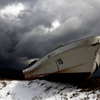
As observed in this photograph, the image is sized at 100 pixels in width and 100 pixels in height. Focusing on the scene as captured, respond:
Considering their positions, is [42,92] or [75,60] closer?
[42,92]

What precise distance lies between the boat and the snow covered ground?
33.8 inches

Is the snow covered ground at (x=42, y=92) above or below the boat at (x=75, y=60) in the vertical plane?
below

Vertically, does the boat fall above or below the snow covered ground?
above

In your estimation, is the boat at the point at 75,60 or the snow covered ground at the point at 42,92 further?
the boat at the point at 75,60

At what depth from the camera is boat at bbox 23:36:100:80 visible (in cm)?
655

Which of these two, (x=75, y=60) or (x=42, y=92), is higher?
(x=75, y=60)

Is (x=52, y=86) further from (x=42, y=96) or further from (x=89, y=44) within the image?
(x=89, y=44)

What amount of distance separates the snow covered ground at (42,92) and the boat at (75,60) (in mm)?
858

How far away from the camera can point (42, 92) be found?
255 inches

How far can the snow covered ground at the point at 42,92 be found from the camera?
520cm

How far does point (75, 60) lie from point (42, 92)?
9.10 feet

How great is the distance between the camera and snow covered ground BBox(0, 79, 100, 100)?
5204 millimetres

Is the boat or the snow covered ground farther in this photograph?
the boat

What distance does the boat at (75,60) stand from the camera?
655cm
